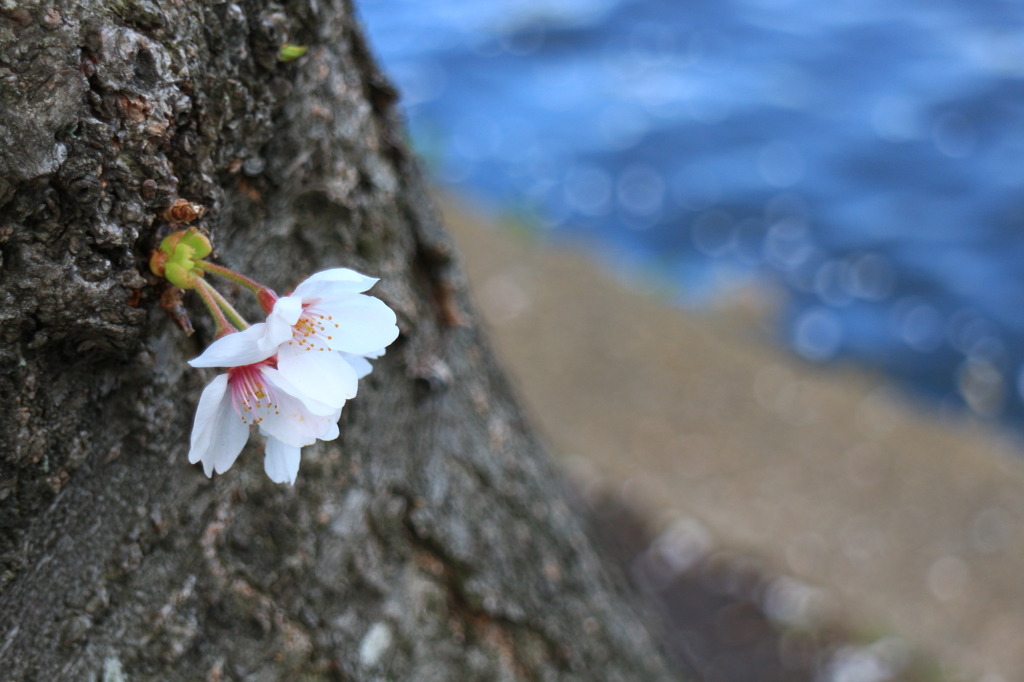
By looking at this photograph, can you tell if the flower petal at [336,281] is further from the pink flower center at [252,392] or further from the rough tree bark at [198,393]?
the rough tree bark at [198,393]

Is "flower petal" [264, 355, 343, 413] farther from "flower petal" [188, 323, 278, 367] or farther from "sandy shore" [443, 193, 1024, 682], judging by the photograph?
"sandy shore" [443, 193, 1024, 682]

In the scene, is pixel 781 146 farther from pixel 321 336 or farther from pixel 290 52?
pixel 321 336

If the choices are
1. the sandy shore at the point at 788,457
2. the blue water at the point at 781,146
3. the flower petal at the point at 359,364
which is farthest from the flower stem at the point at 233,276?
the blue water at the point at 781,146

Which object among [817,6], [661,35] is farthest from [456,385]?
[817,6]

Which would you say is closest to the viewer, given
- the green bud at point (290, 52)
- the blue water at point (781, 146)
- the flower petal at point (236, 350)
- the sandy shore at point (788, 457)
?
the flower petal at point (236, 350)

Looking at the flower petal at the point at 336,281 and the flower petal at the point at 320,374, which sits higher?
the flower petal at the point at 336,281

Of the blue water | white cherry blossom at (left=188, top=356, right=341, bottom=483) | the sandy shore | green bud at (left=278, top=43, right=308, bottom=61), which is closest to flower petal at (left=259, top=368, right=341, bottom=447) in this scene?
white cherry blossom at (left=188, top=356, right=341, bottom=483)

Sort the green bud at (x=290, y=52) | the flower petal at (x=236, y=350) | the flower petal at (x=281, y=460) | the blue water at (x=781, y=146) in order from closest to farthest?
1. the flower petal at (x=236, y=350)
2. the flower petal at (x=281, y=460)
3. the green bud at (x=290, y=52)
4. the blue water at (x=781, y=146)

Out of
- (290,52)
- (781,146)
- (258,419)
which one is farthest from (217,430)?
(781,146)
